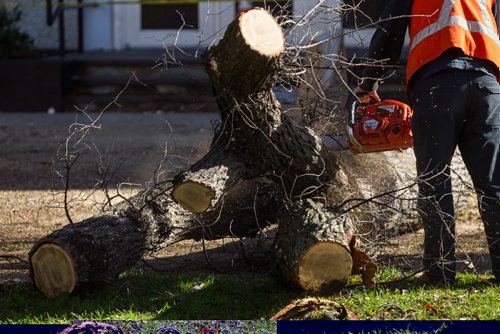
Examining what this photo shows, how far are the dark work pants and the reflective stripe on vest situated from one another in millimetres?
224

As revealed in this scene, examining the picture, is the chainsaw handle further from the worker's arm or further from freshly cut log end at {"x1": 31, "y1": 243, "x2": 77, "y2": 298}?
freshly cut log end at {"x1": 31, "y1": 243, "x2": 77, "y2": 298}

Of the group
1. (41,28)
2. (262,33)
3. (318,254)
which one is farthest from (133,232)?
(41,28)

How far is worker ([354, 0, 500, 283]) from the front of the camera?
5379 mm

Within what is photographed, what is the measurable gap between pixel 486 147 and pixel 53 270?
2327 mm

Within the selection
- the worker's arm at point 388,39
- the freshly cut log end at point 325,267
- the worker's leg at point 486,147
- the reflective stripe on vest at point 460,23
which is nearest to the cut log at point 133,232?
the freshly cut log end at point 325,267

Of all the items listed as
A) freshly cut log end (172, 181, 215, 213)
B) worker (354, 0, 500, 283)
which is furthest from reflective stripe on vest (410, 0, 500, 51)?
freshly cut log end (172, 181, 215, 213)

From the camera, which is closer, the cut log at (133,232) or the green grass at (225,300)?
the green grass at (225,300)

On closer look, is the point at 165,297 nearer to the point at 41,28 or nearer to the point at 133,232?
the point at 133,232

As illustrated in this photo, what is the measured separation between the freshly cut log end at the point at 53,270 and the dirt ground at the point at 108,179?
0.41 metres

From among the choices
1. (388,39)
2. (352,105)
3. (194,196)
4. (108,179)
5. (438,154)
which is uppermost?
(388,39)

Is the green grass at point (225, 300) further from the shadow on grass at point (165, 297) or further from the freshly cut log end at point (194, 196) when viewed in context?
the freshly cut log end at point (194, 196)

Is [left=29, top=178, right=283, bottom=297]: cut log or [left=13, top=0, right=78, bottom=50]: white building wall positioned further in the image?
[left=13, top=0, right=78, bottom=50]: white building wall

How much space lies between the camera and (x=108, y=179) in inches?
279

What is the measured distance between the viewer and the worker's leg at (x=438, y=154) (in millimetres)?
5375
